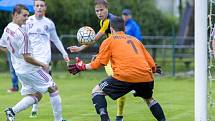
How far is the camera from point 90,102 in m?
15.1

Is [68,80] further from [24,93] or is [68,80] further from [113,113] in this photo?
[24,93]

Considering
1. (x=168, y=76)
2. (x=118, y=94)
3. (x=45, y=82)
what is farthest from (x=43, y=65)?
(x=168, y=76)

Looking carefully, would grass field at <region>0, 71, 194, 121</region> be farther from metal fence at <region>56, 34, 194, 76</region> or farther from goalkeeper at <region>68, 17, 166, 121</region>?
goalkeeper at <region>68, 17, 166, 121</region>

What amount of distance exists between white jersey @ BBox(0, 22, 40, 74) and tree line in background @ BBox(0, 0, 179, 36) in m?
17.1

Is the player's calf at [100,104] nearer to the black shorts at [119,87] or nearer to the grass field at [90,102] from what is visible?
the black shorts at [119,87]

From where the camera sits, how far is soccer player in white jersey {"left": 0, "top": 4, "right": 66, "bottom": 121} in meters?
10.2

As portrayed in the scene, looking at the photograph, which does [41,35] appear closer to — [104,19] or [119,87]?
[104,19]

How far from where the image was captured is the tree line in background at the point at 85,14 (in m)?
29.9

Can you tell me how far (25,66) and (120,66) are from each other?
5.28 feet

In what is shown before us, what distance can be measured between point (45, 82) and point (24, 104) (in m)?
0.48

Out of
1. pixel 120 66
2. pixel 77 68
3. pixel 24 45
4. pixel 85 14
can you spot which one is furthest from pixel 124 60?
pixel 85 14

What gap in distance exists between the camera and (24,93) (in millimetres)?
10680

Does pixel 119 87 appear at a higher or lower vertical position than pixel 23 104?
higher

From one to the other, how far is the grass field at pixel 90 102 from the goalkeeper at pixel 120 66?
2.14m
